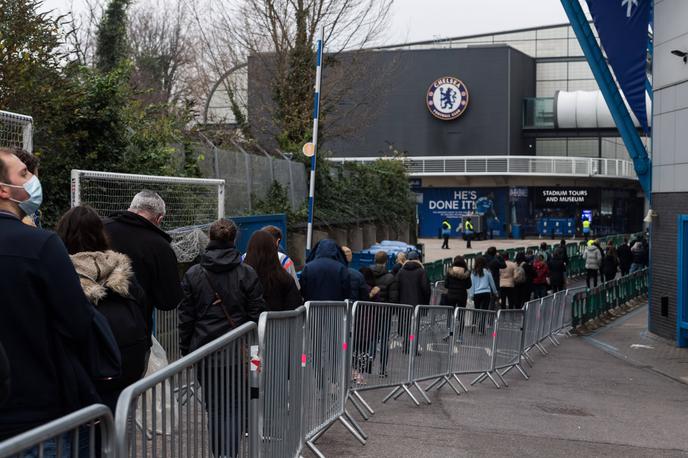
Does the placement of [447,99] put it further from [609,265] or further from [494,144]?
[609,265]

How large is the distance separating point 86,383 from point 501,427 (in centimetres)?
635

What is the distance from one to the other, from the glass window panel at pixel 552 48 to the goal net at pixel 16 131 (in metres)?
64.0

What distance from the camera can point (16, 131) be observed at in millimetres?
7621

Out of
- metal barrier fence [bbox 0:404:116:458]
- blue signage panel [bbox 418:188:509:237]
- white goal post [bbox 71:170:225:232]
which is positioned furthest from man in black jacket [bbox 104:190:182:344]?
blue signage panel [bbox 418:188:509:237]

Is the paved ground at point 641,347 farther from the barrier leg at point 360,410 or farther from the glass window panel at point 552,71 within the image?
the glass window panel at point 552,71

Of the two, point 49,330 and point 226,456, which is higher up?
point 49,330

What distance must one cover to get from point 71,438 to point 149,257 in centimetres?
271

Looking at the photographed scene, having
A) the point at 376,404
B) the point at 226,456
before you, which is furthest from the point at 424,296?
the point at 226,456

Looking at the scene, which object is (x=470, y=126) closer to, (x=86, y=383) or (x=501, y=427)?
(x=501, y=427)

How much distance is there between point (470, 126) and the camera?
2468 inches

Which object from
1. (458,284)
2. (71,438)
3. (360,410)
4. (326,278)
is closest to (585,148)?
(458,284)

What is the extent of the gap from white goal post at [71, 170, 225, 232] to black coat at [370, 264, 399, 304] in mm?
2723

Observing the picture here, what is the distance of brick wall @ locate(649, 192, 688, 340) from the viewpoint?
18.6 meters

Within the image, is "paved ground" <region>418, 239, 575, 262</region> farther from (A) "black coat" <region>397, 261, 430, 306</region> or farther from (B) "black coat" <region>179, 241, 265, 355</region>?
(B) "black coat" <region>179, 241, 265, 355</region>
